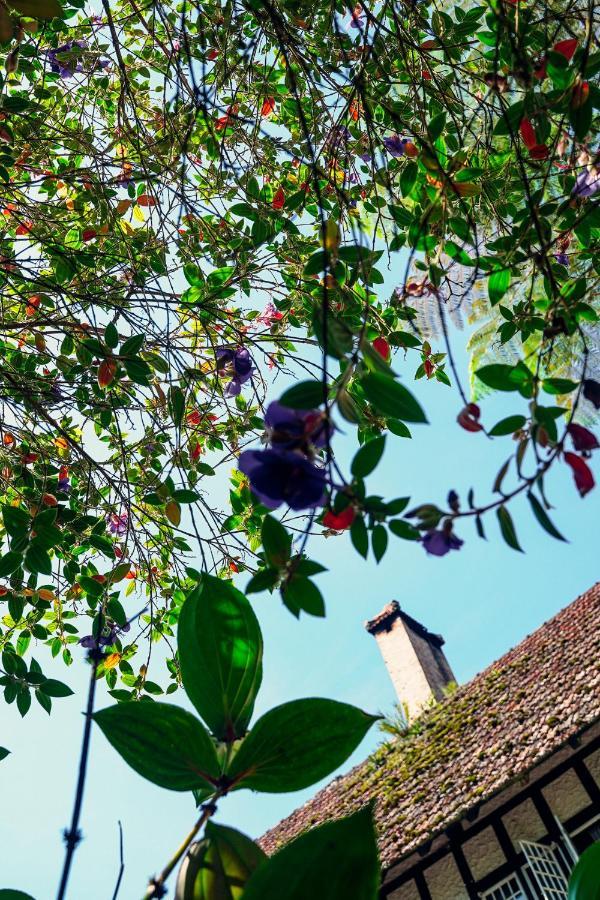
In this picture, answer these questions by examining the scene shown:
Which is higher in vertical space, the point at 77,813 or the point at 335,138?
the point at 335,138

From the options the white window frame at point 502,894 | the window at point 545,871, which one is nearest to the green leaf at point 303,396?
the window at point 545,871

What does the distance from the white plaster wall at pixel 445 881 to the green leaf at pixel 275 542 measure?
663 cm

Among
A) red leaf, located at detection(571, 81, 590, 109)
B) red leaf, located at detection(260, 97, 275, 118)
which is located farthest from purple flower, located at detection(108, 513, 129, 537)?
red leaf, located at detection(571, 81, 590, 109)

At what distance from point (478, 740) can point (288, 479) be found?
22.0ft

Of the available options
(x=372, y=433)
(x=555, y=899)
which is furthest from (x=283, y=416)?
(x=555, y=899)

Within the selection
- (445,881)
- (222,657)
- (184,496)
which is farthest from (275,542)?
(445,881)

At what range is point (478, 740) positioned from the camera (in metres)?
6.41

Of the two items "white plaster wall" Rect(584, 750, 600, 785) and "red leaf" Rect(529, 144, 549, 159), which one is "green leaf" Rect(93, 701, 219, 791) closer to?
"red leaf" Rect(529, 144, 549, 159)

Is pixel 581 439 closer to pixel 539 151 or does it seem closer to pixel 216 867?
pixel 216 867

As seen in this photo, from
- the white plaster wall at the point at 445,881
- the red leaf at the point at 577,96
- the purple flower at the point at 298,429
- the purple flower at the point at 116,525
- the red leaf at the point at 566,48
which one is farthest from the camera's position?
the white plaster wall at the point at 445,881

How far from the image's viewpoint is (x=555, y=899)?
521 centimetres

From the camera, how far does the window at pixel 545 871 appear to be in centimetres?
530

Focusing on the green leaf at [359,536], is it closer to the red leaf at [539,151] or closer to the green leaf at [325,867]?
the green leaf at [325,867]

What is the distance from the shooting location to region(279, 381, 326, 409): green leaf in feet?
1.79
